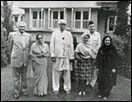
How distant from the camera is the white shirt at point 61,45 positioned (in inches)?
232

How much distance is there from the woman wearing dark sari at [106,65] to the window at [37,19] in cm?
1523

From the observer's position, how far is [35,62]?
5711mm

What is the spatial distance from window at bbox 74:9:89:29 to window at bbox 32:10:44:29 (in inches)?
133

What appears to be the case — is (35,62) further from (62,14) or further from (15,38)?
(62,14)

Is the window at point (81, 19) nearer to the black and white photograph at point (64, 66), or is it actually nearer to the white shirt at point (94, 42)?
the black and white photograph at point (64, 66)

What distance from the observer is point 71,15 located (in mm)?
19578

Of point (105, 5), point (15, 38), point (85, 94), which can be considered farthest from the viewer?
point (105, 5)

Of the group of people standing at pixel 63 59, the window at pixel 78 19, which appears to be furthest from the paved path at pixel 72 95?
the window at pixel 78 19

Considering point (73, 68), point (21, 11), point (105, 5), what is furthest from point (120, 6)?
point (21, 11)

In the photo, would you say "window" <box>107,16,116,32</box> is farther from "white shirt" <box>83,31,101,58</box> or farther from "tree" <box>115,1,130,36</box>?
"white shirt" <box>83,31,101,58</box>

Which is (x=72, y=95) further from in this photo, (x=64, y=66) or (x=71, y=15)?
(x=71, y=15)

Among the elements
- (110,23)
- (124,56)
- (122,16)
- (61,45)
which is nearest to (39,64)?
(61,45)

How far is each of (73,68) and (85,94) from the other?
A: 91 centimetres

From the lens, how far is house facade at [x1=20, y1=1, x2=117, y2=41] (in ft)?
61.8
